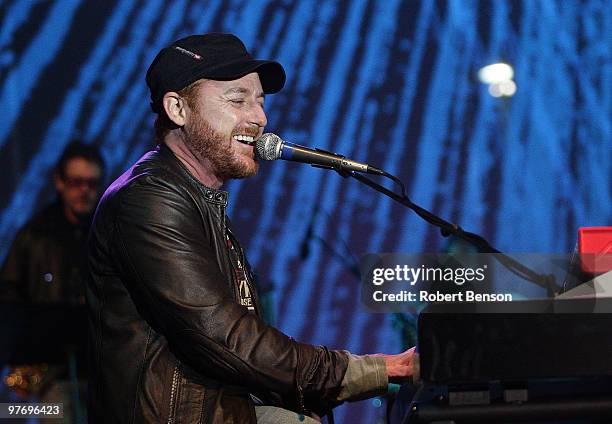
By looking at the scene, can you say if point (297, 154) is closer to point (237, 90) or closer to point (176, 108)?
point (237, 90)

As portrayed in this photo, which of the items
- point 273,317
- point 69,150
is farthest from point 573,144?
point 69,150

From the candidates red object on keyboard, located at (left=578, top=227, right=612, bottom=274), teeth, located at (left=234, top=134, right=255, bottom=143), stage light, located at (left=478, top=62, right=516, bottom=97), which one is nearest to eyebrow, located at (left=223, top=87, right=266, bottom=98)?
teeth, located at (left=234, top=134, right=255, bottom=143)

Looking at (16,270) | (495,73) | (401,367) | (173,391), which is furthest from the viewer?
(495,73)

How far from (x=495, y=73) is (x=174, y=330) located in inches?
102

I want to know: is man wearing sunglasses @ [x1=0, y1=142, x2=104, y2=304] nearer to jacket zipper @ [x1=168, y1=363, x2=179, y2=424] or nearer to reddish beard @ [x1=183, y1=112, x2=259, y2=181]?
reddish beard @ [x1=183, y1=112, x2=259, y2=181]

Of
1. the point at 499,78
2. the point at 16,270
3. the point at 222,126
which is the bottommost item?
the point at 16,270

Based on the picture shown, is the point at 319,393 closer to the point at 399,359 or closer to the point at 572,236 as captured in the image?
the point at 399,359

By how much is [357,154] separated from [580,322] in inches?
88.1

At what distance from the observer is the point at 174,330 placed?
1.56 m

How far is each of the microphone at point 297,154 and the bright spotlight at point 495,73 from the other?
75.9 inches

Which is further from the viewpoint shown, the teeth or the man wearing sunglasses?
the man wearing sunglasses

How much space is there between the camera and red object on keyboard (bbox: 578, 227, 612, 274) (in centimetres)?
180

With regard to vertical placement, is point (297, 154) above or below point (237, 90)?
below

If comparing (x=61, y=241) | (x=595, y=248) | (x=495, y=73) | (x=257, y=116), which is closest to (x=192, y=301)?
(x=257, y=116)
